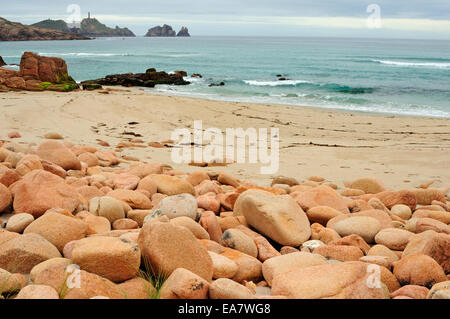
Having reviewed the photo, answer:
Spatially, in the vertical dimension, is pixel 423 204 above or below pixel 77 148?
below

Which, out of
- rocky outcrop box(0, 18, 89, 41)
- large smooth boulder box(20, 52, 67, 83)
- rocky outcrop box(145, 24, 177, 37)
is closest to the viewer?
large smooth boulder box(20, 52, 67, 83)

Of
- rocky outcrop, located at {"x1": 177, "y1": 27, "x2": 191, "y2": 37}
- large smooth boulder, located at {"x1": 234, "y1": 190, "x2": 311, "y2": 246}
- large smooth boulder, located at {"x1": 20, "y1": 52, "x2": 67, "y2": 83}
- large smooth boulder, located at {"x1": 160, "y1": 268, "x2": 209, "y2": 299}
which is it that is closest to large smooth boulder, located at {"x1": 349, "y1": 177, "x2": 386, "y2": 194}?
large smooth boulder, located at {"x1": 234, "y1": 190, "x2": 311, "y2": 246}

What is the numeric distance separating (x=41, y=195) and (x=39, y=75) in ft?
52.7

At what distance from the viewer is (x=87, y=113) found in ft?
42.7

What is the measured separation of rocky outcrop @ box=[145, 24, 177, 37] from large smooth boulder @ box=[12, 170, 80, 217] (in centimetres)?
19558

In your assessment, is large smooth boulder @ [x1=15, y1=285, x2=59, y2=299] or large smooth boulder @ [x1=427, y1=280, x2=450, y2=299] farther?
large smooth boulder @ [x1=427, y1=280, x2=450, y2=299]

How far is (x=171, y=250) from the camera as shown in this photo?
292 centimetres

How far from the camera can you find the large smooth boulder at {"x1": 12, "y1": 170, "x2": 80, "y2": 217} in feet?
12.7

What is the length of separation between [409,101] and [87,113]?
16.4 metres

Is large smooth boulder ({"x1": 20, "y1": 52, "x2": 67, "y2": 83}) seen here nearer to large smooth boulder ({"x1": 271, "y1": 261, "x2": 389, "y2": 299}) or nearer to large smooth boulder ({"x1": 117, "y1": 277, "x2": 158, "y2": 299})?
large smooth boulder ({"x1": 117, "y1": 277, "x2": 158, "y2": 299})

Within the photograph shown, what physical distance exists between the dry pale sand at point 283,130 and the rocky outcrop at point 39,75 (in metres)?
1.12

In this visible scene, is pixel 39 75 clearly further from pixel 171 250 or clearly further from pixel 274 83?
pixel 171 250
